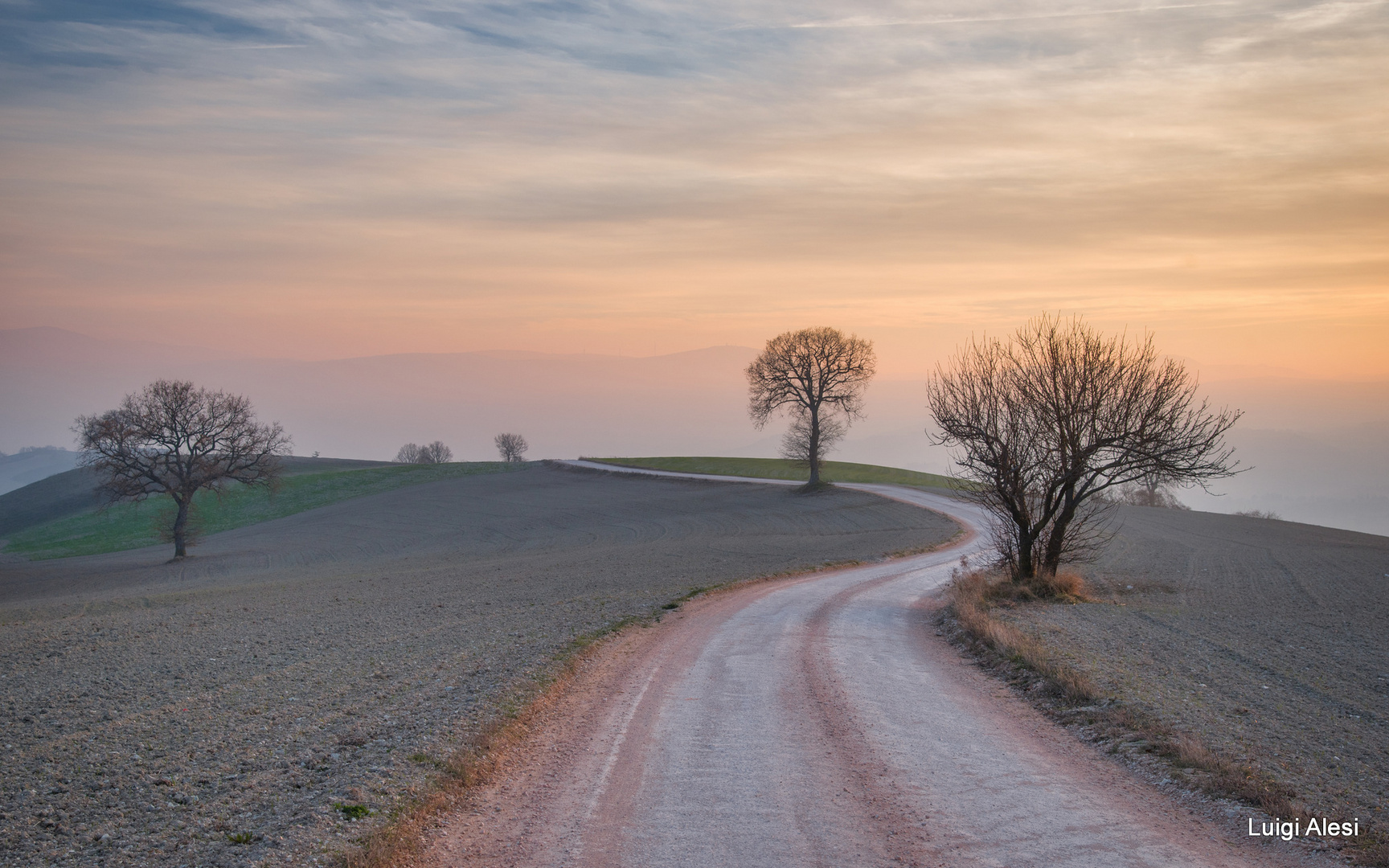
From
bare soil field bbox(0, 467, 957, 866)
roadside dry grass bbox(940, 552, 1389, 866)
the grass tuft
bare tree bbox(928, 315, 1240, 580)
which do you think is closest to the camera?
the grass tuft

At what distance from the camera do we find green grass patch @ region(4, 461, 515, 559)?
57.6 metres

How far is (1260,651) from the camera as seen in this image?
51.8 feet

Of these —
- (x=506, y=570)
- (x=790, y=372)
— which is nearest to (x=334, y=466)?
(x=790, y=372)

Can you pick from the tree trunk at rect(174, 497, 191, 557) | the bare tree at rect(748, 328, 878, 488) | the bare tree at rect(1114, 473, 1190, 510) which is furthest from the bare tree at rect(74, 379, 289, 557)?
the bare tree at rect(1114, 473, 1190, 510)

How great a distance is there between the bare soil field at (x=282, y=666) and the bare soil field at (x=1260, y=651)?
921cm

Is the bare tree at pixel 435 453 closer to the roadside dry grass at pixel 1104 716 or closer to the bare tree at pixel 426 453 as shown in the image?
the bare tree at pixel 426 453

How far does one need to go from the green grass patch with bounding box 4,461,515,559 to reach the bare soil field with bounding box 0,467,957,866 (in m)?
12.8

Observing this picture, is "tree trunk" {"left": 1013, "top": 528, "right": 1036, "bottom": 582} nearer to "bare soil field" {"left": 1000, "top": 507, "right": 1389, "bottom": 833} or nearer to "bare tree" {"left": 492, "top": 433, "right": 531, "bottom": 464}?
"bare soil field" {"left": 1000, "top": 507, "right": 1389, "bottom": 833}

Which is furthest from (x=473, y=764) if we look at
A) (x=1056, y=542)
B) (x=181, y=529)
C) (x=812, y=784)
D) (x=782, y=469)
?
(x=782, y=469)

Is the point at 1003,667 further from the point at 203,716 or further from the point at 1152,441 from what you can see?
the point at 203,716

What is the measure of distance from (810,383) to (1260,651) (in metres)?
44.4

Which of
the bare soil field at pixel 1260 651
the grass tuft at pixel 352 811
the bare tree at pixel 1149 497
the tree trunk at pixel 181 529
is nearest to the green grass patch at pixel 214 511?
the tree trunk at pixel 181 529

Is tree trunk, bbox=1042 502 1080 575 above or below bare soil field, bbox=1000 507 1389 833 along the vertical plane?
above

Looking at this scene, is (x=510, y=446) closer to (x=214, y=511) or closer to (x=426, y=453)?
(x=426, y=453)
